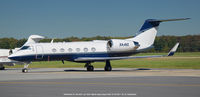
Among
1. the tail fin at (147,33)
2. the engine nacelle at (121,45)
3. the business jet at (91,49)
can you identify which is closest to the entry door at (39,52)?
the business jet at (91,49)

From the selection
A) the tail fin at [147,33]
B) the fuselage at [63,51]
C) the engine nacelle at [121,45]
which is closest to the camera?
the fuselage at [63,51]

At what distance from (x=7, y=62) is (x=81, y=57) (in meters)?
9.57

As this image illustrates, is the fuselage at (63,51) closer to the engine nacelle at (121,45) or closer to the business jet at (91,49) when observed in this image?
the business jet at (91,49)

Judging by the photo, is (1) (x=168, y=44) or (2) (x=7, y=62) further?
(1) (x=168, y=44)

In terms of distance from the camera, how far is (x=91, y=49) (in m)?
33.6

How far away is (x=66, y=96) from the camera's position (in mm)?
13094

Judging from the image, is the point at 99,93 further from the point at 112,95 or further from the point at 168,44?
the point at 168,44

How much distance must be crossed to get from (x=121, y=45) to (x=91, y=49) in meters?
2.98

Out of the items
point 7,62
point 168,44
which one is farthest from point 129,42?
point 168,44

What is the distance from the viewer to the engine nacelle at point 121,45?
110 feet

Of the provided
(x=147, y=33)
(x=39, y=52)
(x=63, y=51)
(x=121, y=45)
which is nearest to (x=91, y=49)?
(x=63, y=51)

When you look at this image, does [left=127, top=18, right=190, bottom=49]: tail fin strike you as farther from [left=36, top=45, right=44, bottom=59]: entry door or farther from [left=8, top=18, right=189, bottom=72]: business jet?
[left=36, top=45, right=44, bottom=59]: entry door

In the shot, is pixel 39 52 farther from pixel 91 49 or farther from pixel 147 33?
pixel 147 33

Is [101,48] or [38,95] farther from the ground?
[101,48]
